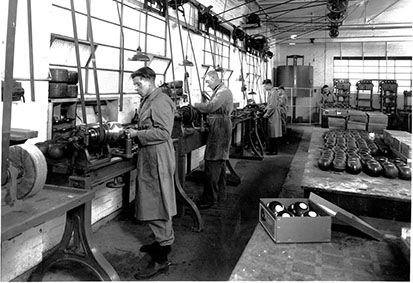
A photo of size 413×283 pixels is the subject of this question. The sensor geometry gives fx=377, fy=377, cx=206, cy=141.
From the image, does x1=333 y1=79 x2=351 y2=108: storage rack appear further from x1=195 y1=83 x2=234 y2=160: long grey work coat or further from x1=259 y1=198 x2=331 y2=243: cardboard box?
x1=259 y1=198 x2=331 y2=243: cardboard box

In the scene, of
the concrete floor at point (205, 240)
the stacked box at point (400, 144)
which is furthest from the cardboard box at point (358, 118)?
the concrete floor at point (205, 240)

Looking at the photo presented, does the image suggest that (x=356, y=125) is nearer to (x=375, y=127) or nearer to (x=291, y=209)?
(x=375, y=127)

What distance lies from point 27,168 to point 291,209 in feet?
5.09

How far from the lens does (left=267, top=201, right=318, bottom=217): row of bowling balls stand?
7.46 ft

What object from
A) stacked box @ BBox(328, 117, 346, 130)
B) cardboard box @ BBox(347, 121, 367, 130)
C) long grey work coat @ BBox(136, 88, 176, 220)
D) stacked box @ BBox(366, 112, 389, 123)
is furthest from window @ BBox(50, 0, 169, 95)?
stacked box @ BBox(366, 112, 389, 123)

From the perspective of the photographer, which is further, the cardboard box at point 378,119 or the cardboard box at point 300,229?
the cardboard box at point 378,119

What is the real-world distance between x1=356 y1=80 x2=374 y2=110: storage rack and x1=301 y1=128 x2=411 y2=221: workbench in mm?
9008

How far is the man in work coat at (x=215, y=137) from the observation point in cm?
423

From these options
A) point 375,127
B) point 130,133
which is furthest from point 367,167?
point 375,127

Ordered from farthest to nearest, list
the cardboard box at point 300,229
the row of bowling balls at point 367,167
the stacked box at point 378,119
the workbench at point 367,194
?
the stacked box at point 378,119 < the row of bowling balls at point 367,167 < the workbench at point 367,194 < the cardboard box at point 300,229

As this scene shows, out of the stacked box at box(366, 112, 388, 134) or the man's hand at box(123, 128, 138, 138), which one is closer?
the man's hand at box(123, 128, 138, 138)

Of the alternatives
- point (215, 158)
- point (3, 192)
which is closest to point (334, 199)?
point (215, 158)

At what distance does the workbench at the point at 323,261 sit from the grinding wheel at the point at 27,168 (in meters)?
1.05

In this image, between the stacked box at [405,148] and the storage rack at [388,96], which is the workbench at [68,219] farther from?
the storage rack at [388,96]
